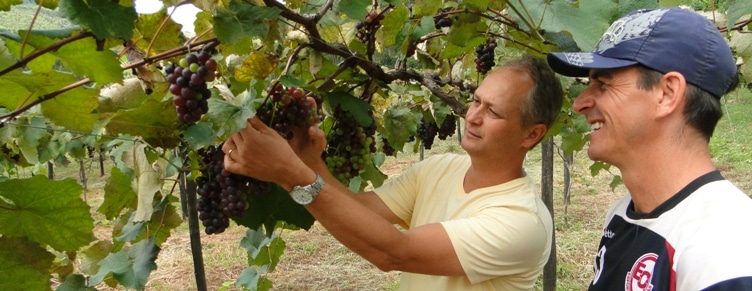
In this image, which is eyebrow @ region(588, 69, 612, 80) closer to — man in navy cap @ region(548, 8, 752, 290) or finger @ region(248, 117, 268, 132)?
man in navy cap @ region(548, 8, 752, 290)

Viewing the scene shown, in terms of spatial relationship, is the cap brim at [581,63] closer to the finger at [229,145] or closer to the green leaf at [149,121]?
the finger at [229,145]

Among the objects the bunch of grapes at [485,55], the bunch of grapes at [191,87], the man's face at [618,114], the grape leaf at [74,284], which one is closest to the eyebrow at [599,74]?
the man's face at [618,114]

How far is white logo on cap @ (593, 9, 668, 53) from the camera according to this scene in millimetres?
1372

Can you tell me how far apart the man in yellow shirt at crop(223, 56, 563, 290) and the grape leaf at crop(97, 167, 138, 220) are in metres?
0.43

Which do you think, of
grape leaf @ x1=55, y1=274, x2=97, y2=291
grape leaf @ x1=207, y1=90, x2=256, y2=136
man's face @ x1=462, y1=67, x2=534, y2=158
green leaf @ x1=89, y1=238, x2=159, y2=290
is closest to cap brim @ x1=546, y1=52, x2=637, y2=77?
man's face @ x1=462, y1=67, x2=534, y2=158

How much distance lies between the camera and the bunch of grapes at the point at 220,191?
143 cm

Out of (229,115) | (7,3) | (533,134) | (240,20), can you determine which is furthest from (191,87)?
(533,134)

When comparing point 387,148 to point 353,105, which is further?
point 387,148

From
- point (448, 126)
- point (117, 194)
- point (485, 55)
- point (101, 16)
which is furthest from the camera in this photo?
point (448, 126)

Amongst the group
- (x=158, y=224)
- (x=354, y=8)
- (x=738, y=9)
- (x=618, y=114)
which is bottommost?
(x=158, y=224)

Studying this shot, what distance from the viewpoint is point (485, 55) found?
276 cm

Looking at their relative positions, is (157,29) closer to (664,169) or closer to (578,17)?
(578,17)

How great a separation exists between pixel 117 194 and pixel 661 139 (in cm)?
139

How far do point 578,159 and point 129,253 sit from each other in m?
11.7
